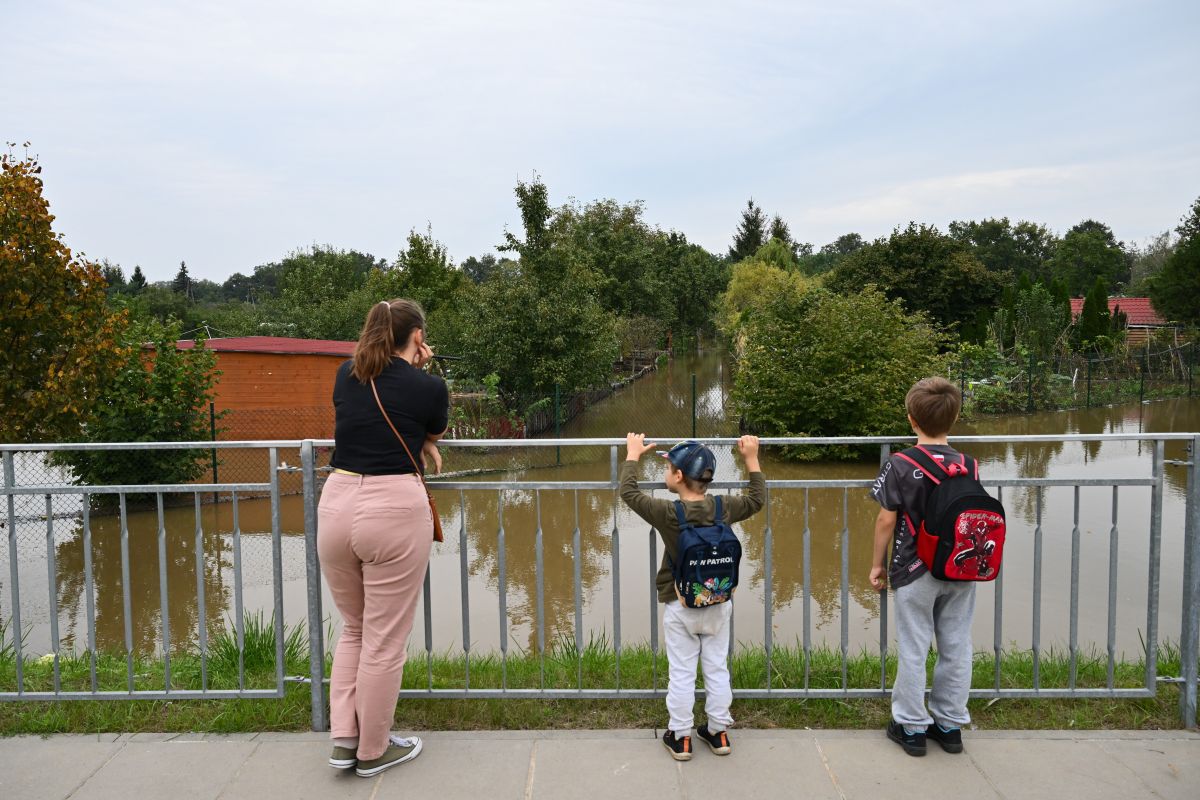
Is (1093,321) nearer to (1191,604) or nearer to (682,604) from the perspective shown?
(1191,604)

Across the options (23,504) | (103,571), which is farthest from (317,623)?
(23,504)

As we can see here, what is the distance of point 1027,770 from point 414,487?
8.42ft

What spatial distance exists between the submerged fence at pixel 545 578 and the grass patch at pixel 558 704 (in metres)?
0.04

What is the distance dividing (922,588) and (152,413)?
10.5 meters

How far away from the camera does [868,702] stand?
12.5ft

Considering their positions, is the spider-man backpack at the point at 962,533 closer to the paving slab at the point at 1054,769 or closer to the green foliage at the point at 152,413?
the paving slab at the point at 1054,769

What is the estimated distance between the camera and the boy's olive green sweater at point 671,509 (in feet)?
10.5

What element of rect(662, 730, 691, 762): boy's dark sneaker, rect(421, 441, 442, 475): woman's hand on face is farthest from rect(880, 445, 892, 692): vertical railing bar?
rect(421, 441, 442, 475): woman's hand on face

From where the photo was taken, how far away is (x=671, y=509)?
320cm

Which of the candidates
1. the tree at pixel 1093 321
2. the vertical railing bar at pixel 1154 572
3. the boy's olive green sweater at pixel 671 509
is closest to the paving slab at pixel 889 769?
the boy's olive green sweater at pixel 671 509

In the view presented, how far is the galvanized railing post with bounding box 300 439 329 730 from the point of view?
355cm

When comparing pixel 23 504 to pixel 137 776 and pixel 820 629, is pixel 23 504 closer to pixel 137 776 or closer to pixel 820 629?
pixel 137 776

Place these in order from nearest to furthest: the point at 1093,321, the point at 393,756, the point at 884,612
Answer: the point at 393,756 < the point at 884,612 < the point at 1093,321

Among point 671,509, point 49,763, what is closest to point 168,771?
point 49,763
